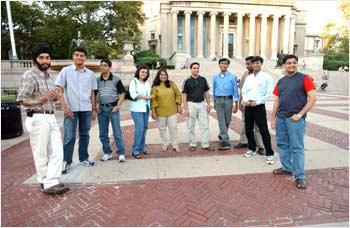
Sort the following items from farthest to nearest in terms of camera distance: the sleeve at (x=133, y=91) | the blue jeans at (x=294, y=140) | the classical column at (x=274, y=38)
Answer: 1. the classical column at (x=274, y=38)
2. the sleeve at (x=133, y=91)
3. the blue jeans at (x=294, y=140)

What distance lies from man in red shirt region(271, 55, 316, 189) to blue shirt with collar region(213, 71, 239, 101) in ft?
5.50

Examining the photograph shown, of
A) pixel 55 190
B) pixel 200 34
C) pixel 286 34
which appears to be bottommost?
pixel 55 190

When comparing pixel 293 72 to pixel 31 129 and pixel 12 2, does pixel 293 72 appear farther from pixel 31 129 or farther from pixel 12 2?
pixel 12 2

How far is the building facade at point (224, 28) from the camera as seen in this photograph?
1893 inches

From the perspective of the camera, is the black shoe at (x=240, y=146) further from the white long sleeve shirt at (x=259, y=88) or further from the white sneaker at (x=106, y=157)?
the white sneaker at (x=106, y=157)

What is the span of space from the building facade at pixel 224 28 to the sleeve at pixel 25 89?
41147 mm

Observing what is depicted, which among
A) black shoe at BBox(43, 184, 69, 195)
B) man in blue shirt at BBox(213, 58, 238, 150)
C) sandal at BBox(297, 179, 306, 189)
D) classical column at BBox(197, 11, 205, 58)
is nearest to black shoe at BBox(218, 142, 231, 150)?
man in blue shirt at BBox(213, 58, 238, 150)

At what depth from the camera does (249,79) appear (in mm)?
6223

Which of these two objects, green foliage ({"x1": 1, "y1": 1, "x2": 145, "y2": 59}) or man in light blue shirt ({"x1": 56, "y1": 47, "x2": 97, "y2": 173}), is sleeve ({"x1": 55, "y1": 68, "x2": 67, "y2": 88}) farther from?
green foliage ({"x1": 1, "y1": 1, "x2": 145, "y2": 59})

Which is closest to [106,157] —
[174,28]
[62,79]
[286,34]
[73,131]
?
[73,131]

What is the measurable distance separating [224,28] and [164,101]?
150 feet

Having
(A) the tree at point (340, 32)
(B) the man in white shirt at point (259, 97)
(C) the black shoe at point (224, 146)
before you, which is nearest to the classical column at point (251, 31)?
(A) the tree at point (340, 32)

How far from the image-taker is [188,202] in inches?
173

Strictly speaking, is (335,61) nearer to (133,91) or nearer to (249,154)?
(249,154)
